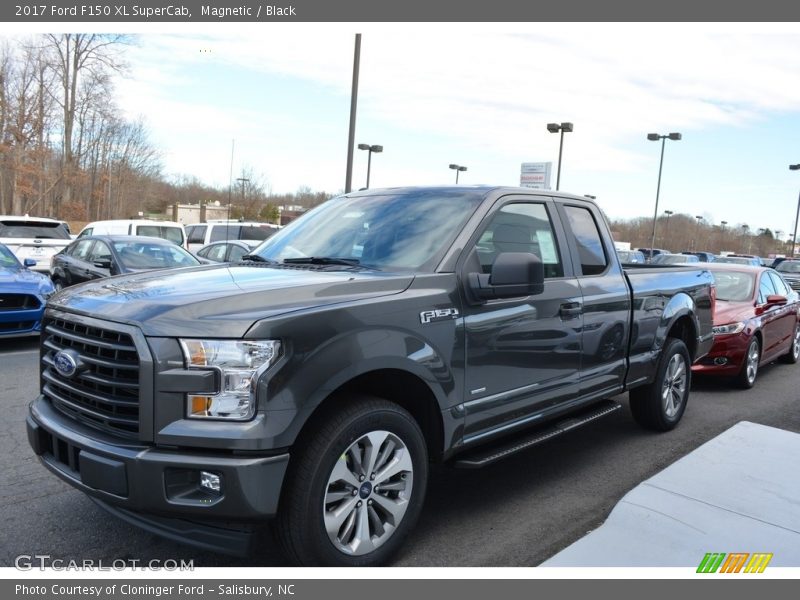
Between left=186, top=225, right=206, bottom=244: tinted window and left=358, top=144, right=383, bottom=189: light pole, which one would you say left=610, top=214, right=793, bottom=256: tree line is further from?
left=186, top=225, right=206, bottom=244: tinted window

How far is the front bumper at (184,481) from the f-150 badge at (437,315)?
3.38 feet

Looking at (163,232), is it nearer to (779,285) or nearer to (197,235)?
(197,235)

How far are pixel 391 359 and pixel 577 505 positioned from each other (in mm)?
1890

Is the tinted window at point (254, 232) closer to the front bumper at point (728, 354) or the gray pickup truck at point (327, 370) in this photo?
the front bumper at point (728, 354)

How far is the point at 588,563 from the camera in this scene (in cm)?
340

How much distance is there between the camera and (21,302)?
344 inches

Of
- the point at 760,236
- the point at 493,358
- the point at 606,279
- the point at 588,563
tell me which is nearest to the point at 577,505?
the point at 588,563

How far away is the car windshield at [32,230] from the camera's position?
1675 cm

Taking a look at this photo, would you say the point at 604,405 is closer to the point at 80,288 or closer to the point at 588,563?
the point at 588,563

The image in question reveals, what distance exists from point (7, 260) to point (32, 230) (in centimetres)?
834

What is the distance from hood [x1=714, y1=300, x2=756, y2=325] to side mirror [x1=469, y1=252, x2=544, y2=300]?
17.7 ft

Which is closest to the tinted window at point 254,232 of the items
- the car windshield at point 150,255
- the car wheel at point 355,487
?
the car windshield at point 150,255

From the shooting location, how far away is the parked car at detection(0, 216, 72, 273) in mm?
16562

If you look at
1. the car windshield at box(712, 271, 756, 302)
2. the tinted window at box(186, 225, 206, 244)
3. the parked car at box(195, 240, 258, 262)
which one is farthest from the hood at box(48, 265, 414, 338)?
the tinted window at box(186, 225, 206, 244)
